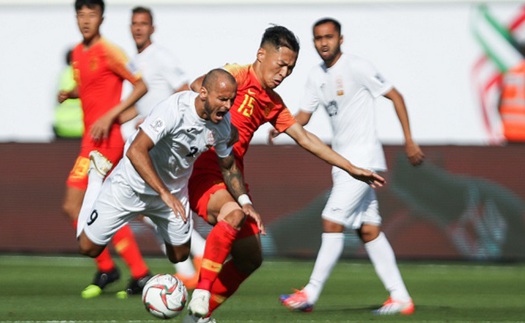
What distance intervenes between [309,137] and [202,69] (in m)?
9.59

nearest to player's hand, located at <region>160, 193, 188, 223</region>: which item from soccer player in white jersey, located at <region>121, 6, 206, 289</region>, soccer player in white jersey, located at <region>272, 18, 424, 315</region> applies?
soccer player in white jersey, located at <region>272, 18, 424, 315</region>

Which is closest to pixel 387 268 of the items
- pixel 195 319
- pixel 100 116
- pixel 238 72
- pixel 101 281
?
pixel 238 72

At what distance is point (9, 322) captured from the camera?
28.7 ft

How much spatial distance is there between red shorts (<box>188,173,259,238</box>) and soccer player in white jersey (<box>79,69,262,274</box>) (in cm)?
9

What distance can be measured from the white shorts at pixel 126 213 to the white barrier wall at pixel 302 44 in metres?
9.04

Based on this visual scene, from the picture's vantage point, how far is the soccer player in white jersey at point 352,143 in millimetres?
10227

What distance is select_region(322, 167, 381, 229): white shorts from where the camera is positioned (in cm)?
1023

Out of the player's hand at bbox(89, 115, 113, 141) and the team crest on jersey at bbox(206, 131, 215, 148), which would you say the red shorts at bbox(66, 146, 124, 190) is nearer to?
the player's hand at bbox(89, 115, 113, 141)

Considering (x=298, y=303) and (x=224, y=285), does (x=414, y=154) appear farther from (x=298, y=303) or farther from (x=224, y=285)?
(x=224, y=285)

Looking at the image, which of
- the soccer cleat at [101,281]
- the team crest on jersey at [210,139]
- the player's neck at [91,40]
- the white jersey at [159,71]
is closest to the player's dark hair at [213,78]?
the team crest on jersey at [210,139]

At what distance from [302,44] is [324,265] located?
28.6ft

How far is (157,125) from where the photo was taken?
27.0 ft

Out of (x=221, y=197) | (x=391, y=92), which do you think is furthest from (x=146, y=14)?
(x=221, y=197)

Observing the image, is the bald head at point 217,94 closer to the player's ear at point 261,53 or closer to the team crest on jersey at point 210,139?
the team crest on jersey at point 210,139
